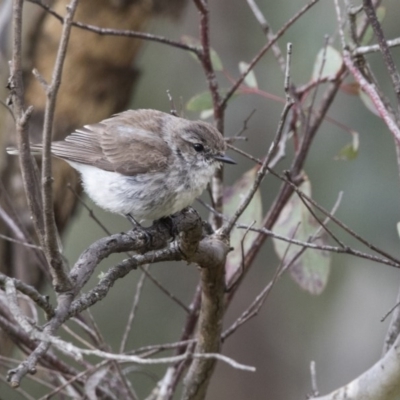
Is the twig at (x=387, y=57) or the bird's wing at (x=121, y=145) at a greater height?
the twig at (x=387, y=57)

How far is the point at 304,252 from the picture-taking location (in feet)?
9.82

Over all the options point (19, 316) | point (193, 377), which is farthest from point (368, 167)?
point (19, 316)

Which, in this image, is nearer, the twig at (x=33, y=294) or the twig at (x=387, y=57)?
the twig at (x=33, y=294)

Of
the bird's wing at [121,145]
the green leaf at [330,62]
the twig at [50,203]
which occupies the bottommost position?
the twig at [50,203]

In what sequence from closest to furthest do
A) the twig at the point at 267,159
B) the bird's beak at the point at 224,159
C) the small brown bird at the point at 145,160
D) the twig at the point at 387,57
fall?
the twig at the point at 267,159, the twig at the point at 387,57, the small brown bird at the point at 145,160, the bird's beak at the point at 224,159

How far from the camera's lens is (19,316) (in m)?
1.36

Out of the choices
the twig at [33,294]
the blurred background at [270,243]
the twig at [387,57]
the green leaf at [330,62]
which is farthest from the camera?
the blurred background at [270,243]

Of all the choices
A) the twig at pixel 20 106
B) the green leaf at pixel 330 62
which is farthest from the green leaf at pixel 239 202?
the twig at pixel 20 106

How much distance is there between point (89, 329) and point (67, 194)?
1.54 meters

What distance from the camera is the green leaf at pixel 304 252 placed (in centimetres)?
298

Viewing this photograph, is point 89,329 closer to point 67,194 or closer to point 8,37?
point 67,194

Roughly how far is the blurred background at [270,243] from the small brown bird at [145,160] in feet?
5.82

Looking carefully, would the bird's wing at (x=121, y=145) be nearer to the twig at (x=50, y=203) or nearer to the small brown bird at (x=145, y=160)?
the small brown bird at (x=145, y=160)

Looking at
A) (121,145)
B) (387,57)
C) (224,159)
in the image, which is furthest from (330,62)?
(387,57)
